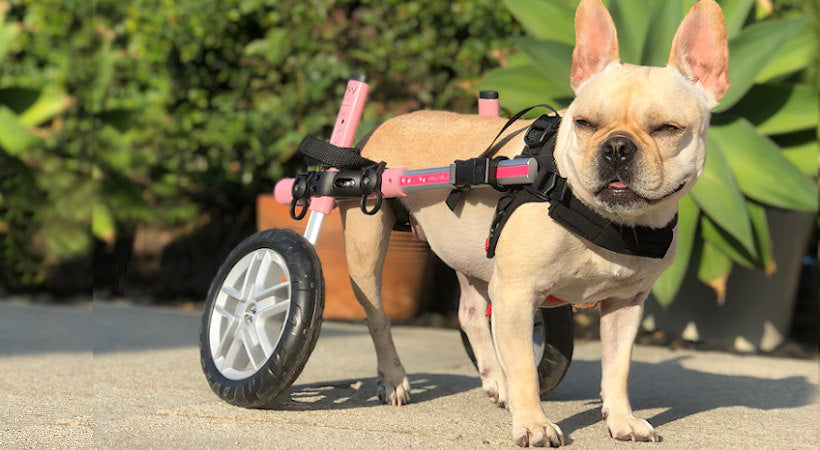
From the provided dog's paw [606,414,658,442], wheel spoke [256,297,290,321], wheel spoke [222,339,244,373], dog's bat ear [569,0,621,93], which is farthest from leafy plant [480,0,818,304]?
wheel spoke [222,339,244,373]

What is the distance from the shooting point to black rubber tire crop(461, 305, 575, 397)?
3643 millimetres

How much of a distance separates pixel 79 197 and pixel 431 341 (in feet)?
10.2

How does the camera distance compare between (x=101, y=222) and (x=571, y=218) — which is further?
(x=101, y=222)

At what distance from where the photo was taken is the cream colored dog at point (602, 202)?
8.93ft

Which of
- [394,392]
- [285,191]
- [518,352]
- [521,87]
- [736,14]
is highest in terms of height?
[736,14]

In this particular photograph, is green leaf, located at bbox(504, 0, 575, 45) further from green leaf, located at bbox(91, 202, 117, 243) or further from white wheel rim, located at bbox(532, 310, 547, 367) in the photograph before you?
green leaf, located at bbox(91, 202, 117, 243)

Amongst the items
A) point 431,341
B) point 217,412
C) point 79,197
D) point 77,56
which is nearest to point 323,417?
point 217,412

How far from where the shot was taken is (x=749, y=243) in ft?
15.2

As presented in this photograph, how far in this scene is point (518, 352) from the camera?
294 cm

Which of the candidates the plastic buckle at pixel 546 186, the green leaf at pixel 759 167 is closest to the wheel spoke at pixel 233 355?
the plastic buckle at pixel 546 186

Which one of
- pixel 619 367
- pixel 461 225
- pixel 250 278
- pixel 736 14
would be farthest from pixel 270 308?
pixel 736 14

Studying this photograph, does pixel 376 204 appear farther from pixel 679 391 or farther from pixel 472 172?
pixel 679 391

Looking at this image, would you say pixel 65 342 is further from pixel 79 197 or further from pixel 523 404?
pixel 523 404

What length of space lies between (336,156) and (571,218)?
1.04 metres
